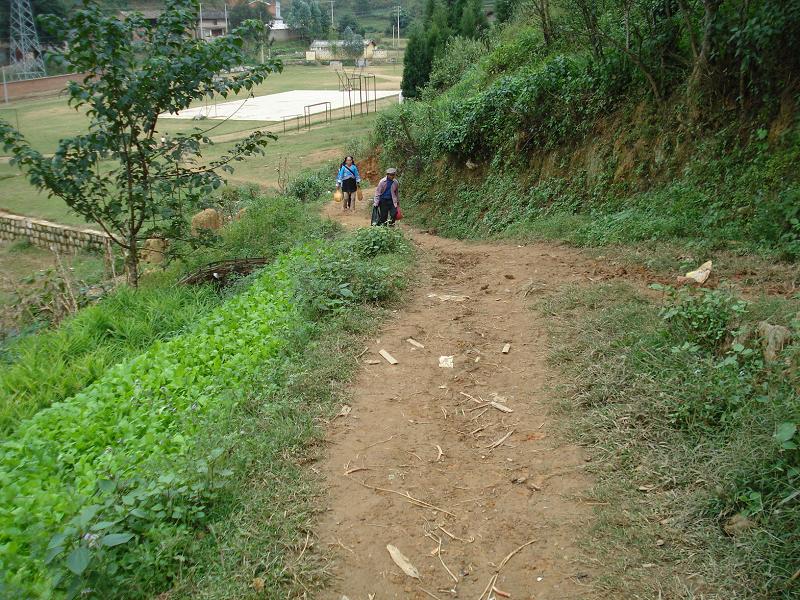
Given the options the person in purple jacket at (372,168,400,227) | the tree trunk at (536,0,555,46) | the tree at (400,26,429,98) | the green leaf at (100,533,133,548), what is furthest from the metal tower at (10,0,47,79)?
the green leaf at (100,533,133,548)

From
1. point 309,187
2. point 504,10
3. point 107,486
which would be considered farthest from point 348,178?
point 504,10

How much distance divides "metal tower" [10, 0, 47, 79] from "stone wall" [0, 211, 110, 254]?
18186mm

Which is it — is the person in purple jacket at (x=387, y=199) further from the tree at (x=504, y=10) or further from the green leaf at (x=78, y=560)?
the tree at (x=504, y=10)

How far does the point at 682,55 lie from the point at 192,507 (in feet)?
32.0

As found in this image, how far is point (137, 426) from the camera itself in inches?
206

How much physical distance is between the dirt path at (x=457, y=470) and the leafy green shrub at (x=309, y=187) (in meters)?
Answer: 12.2

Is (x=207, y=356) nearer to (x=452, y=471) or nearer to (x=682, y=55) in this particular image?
(x=452, y=471)

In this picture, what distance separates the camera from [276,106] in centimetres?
4416

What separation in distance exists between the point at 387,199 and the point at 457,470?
25.6 ft

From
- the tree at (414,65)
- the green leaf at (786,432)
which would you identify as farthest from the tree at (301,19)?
the green leaf at (786,432)

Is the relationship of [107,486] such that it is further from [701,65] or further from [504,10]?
[504,10]

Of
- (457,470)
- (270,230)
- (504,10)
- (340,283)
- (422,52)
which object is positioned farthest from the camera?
Result: (422,52)

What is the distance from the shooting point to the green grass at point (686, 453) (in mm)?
3168

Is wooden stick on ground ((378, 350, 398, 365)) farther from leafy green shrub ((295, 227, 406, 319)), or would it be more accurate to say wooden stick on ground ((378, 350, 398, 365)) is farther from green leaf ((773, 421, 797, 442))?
green leaf ((773, 421, 797, 442))
